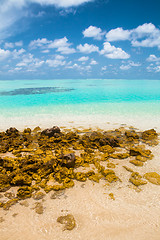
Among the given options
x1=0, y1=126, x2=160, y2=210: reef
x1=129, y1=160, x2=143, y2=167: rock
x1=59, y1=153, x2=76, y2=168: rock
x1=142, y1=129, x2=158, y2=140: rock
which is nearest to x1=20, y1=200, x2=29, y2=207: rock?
x1=0, y1=126, x2=160, y2=210: reef

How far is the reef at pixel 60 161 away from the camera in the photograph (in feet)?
15.7

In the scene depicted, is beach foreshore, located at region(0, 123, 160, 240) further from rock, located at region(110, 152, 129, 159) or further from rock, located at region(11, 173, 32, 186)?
rock, located at region(110, 152, 129, 159)

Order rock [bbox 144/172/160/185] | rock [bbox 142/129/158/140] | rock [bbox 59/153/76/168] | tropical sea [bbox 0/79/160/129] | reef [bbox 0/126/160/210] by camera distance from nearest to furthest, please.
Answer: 1. reef [bbox 0/126/160/210]
2. rock [bbox 144/172/160/185]
3. rock [bbox 59/153/76/168]
4. rock [bbox 142/129/158/140]
5. tropical sea [bbox 0/79/160/129]

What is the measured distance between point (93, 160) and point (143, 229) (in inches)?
122

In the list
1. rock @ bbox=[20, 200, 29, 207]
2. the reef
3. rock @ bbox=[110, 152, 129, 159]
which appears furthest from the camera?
rock @ bbox=[110, 152, 129, 159]

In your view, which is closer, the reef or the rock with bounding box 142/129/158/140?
the reef

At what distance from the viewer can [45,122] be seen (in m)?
12.4

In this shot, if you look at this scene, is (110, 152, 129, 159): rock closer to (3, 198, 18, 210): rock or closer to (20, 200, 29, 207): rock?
(20, 200, 29, 207): rock

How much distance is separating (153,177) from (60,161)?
3.30m

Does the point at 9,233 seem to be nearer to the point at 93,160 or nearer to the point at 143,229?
the point at 143,229

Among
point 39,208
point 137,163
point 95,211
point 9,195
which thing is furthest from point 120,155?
point 9,195

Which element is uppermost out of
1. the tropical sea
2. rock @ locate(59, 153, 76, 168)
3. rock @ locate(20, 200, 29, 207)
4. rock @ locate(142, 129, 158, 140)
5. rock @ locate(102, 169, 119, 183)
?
the tropical sea

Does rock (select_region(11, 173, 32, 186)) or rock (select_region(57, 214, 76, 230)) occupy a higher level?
rock (select_region(11, 173, 32, 186))

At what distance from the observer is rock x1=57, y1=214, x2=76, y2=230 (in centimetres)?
350
